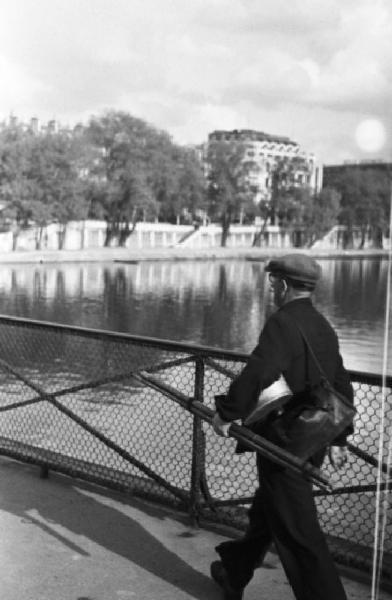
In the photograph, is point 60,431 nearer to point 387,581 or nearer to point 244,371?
point 387,581

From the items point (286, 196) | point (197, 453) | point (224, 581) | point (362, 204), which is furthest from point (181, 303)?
point (362, 204)

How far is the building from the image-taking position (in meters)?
128

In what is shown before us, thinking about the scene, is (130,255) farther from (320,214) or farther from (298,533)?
(298,533)

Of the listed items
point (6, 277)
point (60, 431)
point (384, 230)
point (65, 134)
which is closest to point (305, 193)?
point (384, 230)

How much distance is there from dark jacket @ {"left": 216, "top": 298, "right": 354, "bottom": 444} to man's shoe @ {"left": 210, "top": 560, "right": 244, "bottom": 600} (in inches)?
41.3

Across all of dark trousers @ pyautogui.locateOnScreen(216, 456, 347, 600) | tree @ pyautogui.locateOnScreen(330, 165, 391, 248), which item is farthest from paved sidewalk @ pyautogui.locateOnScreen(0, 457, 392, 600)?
tree @ pyautogui.locateOnScreen(330, 165, 391, 248)

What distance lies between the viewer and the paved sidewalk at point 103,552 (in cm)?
494

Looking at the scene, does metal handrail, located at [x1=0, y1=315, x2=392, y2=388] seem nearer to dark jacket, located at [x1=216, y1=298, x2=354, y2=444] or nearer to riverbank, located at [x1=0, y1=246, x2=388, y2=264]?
dark jacket, located at [x1=216, y1=298, x2=354, y2=444]

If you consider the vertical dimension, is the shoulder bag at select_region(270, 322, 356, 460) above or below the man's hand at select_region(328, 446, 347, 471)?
above

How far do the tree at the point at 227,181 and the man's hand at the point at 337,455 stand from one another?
358 ft

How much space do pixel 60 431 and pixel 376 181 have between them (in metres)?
139

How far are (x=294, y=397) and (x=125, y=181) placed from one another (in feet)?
286

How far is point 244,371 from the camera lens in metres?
4.16

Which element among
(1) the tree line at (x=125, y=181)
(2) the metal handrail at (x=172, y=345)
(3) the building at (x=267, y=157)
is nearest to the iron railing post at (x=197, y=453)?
(2) the metal handrail at (x=172, y=345)
